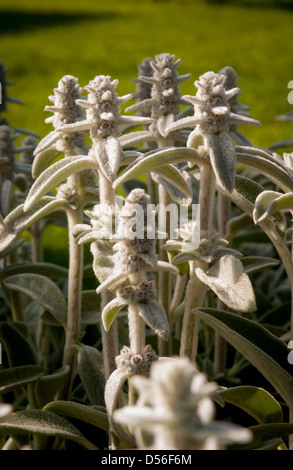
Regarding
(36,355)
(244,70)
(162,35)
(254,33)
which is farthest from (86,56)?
(36,355)

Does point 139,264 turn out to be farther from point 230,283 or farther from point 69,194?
point 69,194

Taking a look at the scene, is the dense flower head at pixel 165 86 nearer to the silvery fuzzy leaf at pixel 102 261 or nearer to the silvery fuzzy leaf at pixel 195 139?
the silvery fuzzy leaf at pixel 195 139

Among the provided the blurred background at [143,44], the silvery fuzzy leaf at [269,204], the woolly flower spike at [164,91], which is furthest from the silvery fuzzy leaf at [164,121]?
the blurred background at [143,44]

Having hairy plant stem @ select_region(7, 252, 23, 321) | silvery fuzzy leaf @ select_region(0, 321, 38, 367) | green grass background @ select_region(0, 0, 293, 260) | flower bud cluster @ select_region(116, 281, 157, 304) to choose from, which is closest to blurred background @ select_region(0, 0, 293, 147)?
green grass background @ select_region(0, 0, 293, 260)

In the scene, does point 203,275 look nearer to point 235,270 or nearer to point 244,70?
point 235,270

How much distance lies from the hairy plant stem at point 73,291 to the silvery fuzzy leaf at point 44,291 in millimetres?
35

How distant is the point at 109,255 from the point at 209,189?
168 millimetres

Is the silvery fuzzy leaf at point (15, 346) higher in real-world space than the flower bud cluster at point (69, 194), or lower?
lower

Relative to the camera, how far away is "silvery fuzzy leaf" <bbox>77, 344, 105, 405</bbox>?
1.06 metres

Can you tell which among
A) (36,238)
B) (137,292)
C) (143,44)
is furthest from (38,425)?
(143,44)

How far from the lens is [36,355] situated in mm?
1236

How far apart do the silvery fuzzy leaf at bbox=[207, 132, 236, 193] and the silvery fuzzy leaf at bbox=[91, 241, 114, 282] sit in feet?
0.59

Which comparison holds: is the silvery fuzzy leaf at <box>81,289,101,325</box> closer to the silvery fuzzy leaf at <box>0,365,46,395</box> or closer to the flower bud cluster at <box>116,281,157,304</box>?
the silvery fuzzy leaf at <box>0,365,46,395</box>

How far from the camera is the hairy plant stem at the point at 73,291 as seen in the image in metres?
1.06
